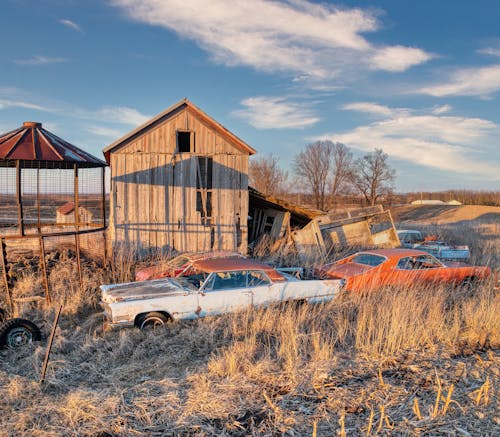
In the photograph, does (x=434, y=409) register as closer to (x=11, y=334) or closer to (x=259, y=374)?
(x=259, y=374)

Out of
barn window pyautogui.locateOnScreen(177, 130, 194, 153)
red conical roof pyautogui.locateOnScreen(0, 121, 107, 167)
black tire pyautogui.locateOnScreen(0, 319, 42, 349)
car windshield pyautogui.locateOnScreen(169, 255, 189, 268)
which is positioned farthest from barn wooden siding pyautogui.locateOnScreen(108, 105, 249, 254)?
black tire pyautogui.locateOnScreen(0, 319, 42, 349)

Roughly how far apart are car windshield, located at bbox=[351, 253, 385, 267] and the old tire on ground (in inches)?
202

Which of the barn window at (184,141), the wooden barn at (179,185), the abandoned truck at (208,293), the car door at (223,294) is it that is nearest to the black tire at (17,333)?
the abandoned truck at (208,293)

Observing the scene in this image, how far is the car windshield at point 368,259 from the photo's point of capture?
9725mm

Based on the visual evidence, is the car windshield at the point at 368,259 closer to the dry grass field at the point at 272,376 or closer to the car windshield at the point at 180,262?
the dry grass field at the point at 272,376


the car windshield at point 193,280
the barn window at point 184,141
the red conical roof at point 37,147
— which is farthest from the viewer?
the barn window at point 184,141

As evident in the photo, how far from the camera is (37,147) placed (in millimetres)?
8656

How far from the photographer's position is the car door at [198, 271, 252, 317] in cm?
751


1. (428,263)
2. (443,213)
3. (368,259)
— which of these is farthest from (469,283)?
(443,213)

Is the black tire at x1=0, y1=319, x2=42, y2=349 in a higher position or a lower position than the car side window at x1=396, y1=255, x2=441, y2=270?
lower

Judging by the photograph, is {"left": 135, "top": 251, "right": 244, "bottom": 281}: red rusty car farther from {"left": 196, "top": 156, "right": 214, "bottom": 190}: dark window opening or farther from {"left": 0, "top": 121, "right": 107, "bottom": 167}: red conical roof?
{"left": 196, "top": 156, "right": 214, "bottom": 190}: dark window opening

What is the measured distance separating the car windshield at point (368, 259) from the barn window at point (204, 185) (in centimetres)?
621

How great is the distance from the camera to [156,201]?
14312 mm

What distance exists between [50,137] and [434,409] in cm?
894
